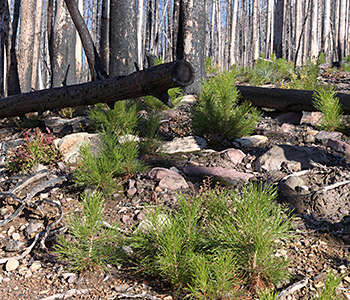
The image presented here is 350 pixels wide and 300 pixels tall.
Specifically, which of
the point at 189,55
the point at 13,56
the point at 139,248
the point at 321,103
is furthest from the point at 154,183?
the point at 13,56

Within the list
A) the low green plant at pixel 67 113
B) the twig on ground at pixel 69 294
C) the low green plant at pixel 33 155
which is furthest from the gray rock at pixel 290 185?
the low green plant at pixel 67 113

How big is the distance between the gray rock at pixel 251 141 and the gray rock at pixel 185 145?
49 cm

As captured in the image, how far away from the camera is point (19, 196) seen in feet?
10.4

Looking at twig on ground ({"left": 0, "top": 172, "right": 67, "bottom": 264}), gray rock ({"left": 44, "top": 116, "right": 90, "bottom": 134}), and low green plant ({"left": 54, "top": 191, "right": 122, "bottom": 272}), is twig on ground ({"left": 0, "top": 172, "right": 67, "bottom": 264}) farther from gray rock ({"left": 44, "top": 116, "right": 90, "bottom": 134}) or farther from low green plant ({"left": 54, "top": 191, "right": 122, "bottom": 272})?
gray rock ({"left": 44, "top": 116, "right": 90, "bottom": 134})

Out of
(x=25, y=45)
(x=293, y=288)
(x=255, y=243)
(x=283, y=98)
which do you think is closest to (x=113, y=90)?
(x=255, y=243)

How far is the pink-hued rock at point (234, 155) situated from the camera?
3712 millimetres

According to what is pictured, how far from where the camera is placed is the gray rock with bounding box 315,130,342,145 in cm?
394

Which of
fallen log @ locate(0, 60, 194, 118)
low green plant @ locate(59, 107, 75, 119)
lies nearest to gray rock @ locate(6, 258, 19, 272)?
fallen log @ locate(0, 60, 194, 118)

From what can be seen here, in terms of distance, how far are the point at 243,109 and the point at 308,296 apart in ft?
9.21

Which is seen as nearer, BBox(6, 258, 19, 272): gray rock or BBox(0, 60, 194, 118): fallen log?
BBox(6, 258, 19, 272): gray rock

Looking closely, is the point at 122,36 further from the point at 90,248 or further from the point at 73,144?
the point at 90,248

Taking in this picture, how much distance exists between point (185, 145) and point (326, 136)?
1.87 m

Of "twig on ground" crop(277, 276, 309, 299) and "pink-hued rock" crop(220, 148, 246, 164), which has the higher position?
"pink-hued rock" crop(220, 148, 246, 164)

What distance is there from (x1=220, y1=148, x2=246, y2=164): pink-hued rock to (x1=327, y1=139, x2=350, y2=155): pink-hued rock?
1.09 m
